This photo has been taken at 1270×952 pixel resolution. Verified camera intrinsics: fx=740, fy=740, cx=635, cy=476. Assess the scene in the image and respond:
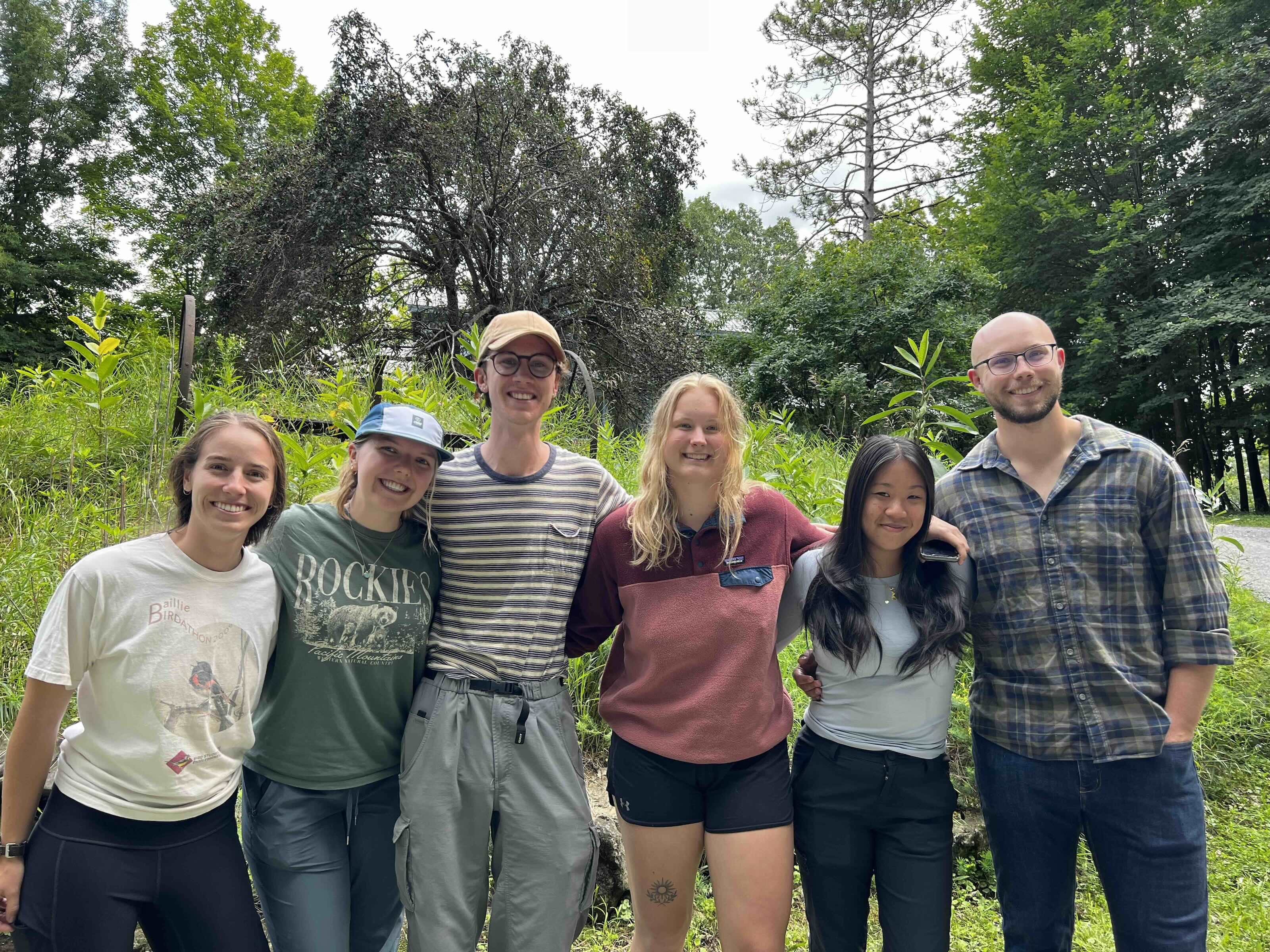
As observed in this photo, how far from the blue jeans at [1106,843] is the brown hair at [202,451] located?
208 cm

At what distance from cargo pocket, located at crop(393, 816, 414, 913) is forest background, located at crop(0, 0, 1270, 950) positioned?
1246 mm

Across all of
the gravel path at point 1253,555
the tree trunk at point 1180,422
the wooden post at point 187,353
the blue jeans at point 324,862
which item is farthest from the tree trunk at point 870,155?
the blue jeans at point 324,862

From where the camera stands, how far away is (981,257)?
17781 millimetres

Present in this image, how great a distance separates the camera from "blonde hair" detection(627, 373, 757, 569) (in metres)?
2.06

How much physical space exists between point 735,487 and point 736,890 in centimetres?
106

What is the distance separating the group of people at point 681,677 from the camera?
1859 mm

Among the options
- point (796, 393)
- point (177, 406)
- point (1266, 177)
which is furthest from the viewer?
point (1266, 177)

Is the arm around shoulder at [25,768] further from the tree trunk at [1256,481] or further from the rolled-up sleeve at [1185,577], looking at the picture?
the tree trunk at [1256,481]

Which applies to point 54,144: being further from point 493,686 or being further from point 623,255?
point 493,686

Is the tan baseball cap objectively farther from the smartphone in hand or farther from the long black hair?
the smartphone in hand

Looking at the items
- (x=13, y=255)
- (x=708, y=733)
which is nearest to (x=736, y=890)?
(x=708, y=733)

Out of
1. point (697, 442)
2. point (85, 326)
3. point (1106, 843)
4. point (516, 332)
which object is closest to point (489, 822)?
point (697, 442)

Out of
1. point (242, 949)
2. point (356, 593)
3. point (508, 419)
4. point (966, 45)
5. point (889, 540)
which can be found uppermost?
point (966, 45)

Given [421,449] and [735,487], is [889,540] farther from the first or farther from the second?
[421,449]
